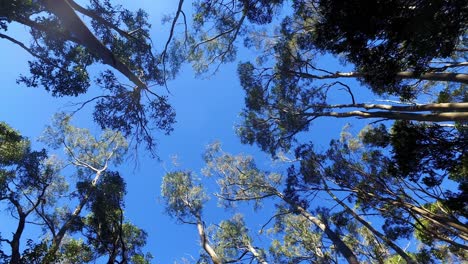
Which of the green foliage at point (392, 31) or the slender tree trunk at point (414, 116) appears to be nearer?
the green foliage at point (392, 31)

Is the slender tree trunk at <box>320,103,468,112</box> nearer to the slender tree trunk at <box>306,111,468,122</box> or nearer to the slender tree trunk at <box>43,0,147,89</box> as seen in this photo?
the slender tree trunk at <box>306,111,468,122</box>

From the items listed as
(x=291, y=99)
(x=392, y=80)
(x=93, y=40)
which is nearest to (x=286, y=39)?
(x=291, y=99)

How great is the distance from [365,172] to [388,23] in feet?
18.7

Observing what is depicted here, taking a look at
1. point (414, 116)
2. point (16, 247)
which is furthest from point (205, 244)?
point (414, 116)

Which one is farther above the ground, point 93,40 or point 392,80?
point 93,40

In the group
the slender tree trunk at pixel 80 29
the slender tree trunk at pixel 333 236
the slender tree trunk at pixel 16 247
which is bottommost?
the slender tree trunk at pixel 16 247

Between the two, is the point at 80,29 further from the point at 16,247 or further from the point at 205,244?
the point at 205,244

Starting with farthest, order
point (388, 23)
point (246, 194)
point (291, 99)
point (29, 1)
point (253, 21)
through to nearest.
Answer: point (246, 194)
point (291, 99)
point (253, 21)
point (29, 1)
point (388, 23)

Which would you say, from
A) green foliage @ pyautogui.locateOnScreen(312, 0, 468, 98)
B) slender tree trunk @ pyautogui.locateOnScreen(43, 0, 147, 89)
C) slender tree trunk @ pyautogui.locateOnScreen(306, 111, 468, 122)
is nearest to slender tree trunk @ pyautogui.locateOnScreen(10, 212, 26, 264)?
slender tree trunk @ pyautogui.locateOnScreen(43, 0, 147, 89)

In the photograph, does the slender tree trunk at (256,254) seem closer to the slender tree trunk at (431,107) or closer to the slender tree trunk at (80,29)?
the slender tree trunk at (431,107)

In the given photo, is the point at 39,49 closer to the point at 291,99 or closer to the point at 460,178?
the point at 291,99

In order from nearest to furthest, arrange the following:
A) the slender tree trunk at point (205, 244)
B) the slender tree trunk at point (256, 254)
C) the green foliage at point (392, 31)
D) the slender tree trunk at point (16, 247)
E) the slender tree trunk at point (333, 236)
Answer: the green foliage at point (392, 31) → the slender tree trunk at point (16, 247) → the slender tree trunk at point (333, 236) → the slender tree trunk at point (205, 244) → the slender tree trunk at point (256, 254)

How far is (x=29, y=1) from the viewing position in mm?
7453

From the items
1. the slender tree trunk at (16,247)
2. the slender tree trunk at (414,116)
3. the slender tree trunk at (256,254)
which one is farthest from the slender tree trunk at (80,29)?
the slender tree trunk at (256,254)
